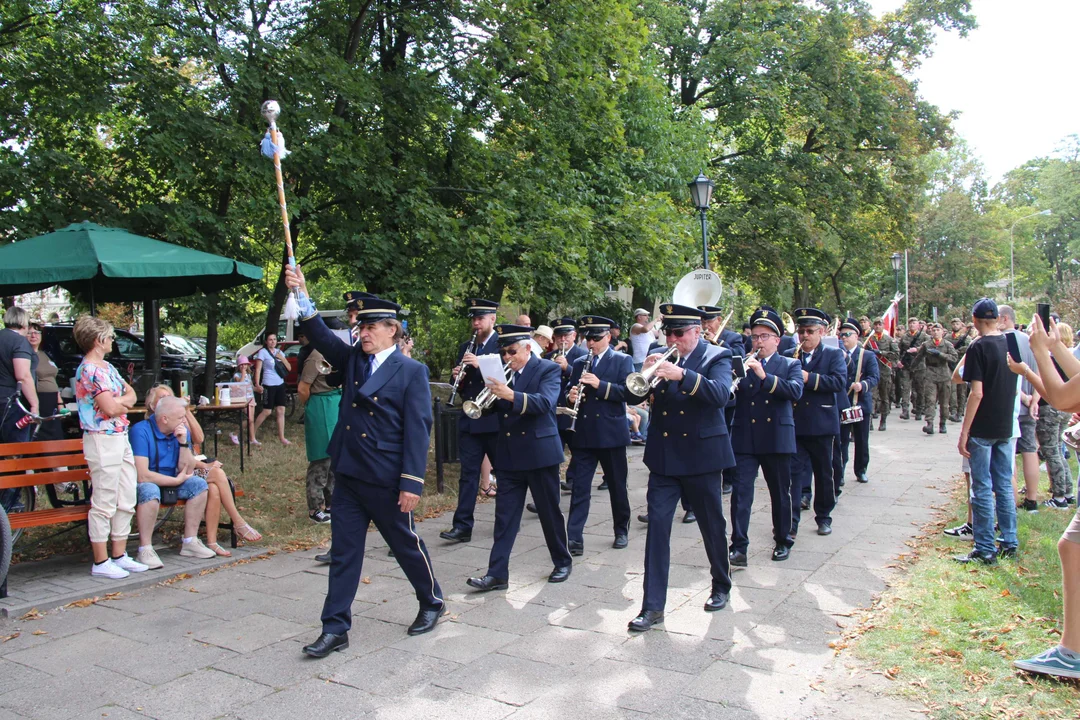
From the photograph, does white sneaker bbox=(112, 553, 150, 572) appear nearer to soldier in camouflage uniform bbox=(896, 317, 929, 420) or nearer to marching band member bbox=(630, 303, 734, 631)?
marching band member bbox=(630, 303, 734, 631)

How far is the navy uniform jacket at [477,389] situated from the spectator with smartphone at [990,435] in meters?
4.07

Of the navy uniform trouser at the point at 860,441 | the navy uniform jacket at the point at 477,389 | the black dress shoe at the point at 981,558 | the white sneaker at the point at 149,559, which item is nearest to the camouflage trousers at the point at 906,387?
the navy uniform trouser at the point at 860,441

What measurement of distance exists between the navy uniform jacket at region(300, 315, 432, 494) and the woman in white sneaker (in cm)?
234

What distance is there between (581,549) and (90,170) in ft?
32.2

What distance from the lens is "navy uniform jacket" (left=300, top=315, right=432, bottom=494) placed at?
16.8 ft

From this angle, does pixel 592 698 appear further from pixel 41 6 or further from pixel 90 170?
pixel 41 6

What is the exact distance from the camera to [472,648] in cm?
514

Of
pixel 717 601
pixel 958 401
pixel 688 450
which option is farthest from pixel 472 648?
pixel 958 401

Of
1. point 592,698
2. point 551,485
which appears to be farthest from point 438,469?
point 592,698

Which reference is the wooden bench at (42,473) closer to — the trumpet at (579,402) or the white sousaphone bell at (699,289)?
the trumpet at (579,402)

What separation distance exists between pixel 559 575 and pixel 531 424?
1.23 meters

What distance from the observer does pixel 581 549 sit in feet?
24.6

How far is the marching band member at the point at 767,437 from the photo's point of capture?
7.04 metres

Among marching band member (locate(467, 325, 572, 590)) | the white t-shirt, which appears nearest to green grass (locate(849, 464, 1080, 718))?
marching band member (locate(467, 325, 572, 590))
